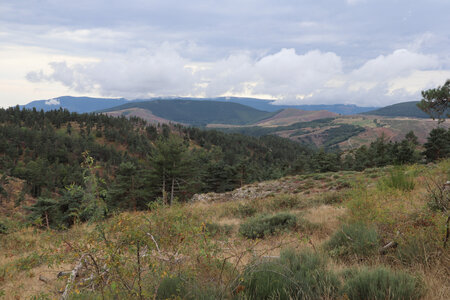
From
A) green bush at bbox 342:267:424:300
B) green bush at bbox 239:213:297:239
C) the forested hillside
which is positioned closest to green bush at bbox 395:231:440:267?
green bush at bbox 342:267:424:300

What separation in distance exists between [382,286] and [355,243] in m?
1.64

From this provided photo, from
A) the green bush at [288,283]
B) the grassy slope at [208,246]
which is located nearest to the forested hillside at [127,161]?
the grassy slope at [208,246]

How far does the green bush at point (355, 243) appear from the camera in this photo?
423 cm

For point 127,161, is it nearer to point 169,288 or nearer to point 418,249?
point 169,288

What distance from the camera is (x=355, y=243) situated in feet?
14.2

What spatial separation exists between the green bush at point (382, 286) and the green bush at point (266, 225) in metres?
3.65

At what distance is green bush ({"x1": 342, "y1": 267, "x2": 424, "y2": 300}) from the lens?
265 centimetres

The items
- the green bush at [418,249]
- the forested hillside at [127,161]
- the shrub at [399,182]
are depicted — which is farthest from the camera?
the forested hillside at [127,161]

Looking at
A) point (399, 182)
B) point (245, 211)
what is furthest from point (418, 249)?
point (245, 211)

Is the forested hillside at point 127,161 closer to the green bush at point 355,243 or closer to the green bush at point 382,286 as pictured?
the green bush at point 382,286

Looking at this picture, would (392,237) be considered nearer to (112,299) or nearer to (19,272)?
(112,299)

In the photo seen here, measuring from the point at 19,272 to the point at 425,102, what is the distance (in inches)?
878

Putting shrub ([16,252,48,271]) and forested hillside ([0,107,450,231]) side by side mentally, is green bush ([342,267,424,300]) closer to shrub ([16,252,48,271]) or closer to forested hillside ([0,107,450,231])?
forested hillside ([0,107,450,231])

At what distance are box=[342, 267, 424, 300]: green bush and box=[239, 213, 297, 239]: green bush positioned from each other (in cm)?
365
